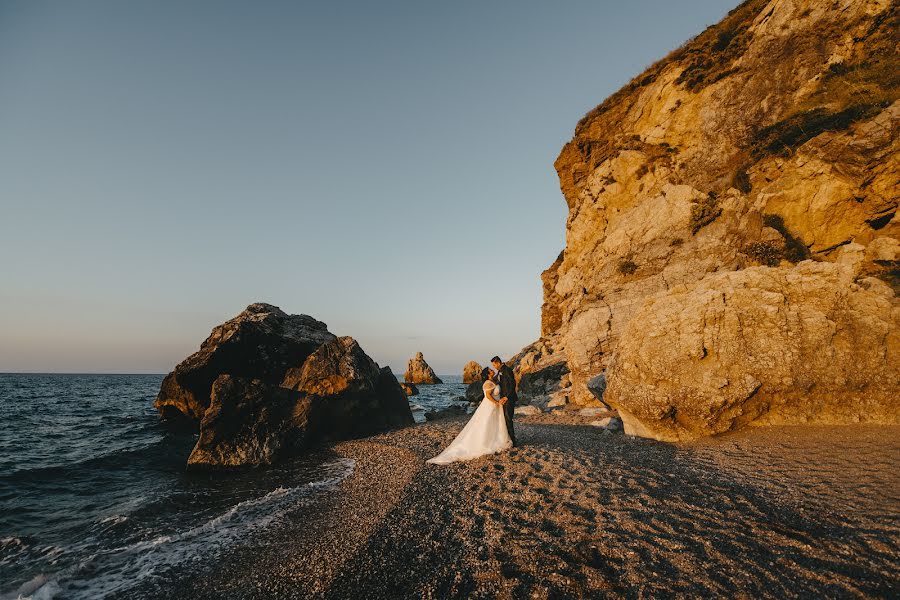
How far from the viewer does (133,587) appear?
707 centimetres

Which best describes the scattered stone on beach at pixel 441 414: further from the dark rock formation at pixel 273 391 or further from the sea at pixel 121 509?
the sea at pixel 121 509

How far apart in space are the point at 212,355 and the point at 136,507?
13060 mm

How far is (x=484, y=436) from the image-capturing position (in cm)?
1350

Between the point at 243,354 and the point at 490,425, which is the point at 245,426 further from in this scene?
the point at 490,425

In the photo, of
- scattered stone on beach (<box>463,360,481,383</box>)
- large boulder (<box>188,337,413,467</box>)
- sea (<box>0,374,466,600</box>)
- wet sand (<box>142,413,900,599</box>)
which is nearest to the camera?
wet sand (<box>142,413,900,599</box>)

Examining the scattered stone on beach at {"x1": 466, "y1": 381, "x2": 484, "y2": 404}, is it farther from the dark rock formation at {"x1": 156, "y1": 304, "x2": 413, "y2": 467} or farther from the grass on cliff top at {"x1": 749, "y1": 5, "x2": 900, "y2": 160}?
the grass on cliff top at {"x1": 749, "y1": 5, "x2": 900, "y2": 160}

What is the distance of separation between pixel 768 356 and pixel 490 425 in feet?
32.6

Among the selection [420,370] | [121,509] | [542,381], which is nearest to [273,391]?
[121,509]

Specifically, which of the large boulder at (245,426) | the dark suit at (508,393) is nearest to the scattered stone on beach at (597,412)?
the dark suit at (508,393)

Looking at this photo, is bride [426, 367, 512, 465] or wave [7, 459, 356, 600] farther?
bride [426, 367, 512, 465]

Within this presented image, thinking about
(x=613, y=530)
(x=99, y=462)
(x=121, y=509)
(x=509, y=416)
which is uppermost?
(x=509, y=416)

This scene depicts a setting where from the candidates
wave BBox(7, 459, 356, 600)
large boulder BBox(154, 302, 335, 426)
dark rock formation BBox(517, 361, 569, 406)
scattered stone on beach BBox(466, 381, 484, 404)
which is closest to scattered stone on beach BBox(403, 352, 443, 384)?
scattered stone on beach BBox(466, 381, 484, 404)

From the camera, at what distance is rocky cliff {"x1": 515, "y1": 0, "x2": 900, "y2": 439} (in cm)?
1216

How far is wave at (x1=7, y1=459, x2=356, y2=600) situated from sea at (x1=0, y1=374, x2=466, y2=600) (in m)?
0.03
